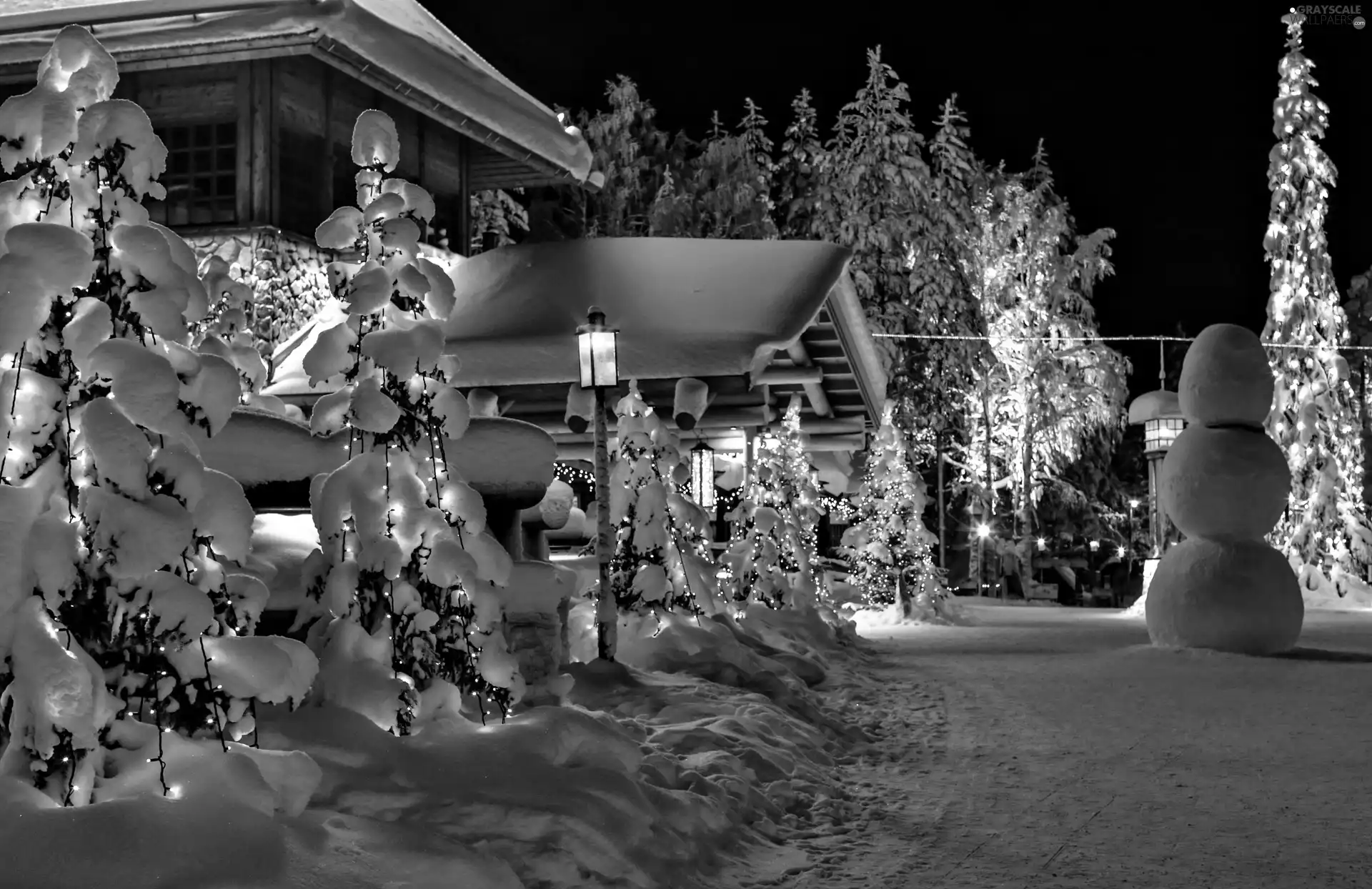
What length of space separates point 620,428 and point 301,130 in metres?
5.40

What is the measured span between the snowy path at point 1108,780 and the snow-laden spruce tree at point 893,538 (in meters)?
8.81

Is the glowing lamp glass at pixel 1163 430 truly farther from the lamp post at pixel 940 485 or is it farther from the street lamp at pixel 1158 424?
the lamp post at pixel 940 485

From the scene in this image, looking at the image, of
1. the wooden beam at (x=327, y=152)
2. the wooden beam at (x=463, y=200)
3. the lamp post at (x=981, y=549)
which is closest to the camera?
the wooden beam at (x=327, y=152)

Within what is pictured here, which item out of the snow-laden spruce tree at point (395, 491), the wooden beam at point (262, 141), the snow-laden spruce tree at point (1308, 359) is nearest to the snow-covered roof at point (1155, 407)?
the snow-laden spruce tree at point (1308, 359)

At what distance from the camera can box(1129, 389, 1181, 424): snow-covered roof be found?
27312 mm

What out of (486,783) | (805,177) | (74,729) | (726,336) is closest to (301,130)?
(726,336)

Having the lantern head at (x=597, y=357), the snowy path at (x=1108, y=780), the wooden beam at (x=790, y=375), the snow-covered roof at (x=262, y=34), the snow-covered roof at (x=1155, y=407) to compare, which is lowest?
the snowy path at (x=1108, y=780)

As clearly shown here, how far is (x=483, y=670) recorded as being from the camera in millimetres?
6719

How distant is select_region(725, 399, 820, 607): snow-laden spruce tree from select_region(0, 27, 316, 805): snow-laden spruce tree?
40.4ft

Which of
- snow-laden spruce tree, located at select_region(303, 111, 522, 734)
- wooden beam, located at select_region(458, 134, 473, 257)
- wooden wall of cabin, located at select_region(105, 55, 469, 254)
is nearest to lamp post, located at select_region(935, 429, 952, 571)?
wooden beam, located at select_region(458, 134, 473, 257)

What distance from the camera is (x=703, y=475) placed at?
1841cm

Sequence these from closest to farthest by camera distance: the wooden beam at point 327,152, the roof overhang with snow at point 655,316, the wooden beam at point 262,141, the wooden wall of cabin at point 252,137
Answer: the roof overhang with snow at point 655,316
the wooden beam at point 262,141
the wooden wall of cabin at point 252,137
the wooden beam at point 327,152

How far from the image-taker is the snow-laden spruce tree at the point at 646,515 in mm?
12438

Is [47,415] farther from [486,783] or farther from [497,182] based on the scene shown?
[497,182]
